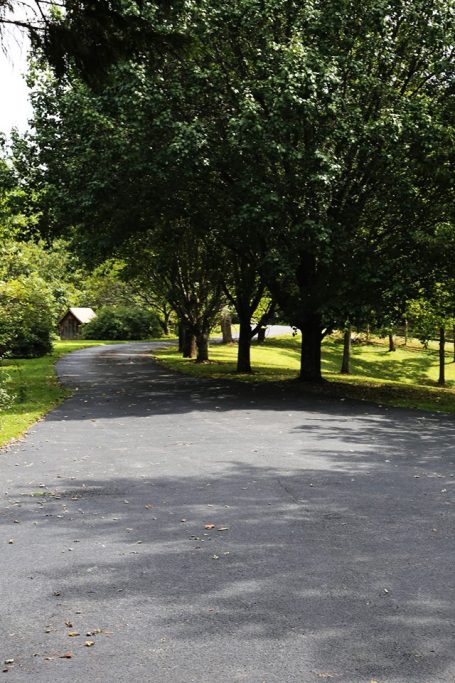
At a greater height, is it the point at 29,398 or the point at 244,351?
the point at 244,351

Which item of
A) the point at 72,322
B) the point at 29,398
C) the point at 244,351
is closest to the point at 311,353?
the point at 244,351

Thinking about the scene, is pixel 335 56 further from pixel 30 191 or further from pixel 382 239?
pixel 30 191

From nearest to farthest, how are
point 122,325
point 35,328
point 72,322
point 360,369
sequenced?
point 35,328
point 360,369
point 122,325
point 72,322

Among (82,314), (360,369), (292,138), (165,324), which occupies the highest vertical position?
(292,138)

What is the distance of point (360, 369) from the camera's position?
3912 centimetres

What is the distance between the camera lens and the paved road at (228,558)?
13.4 ft

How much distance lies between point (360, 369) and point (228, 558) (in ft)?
112

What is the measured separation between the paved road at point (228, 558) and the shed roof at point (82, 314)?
64.2 meters

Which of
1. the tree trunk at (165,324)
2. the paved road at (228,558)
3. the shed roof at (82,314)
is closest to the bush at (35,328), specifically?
the paved road at (228,558)

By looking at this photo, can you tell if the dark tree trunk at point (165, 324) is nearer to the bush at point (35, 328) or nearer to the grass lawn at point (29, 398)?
the bush at point (35, 328)

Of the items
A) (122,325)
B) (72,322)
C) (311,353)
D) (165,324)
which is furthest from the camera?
(72,322)

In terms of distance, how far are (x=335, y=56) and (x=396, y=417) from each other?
9462mm

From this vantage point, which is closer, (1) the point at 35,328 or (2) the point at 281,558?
(2) the point at 281,558

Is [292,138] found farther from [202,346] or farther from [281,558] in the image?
[202,346]
